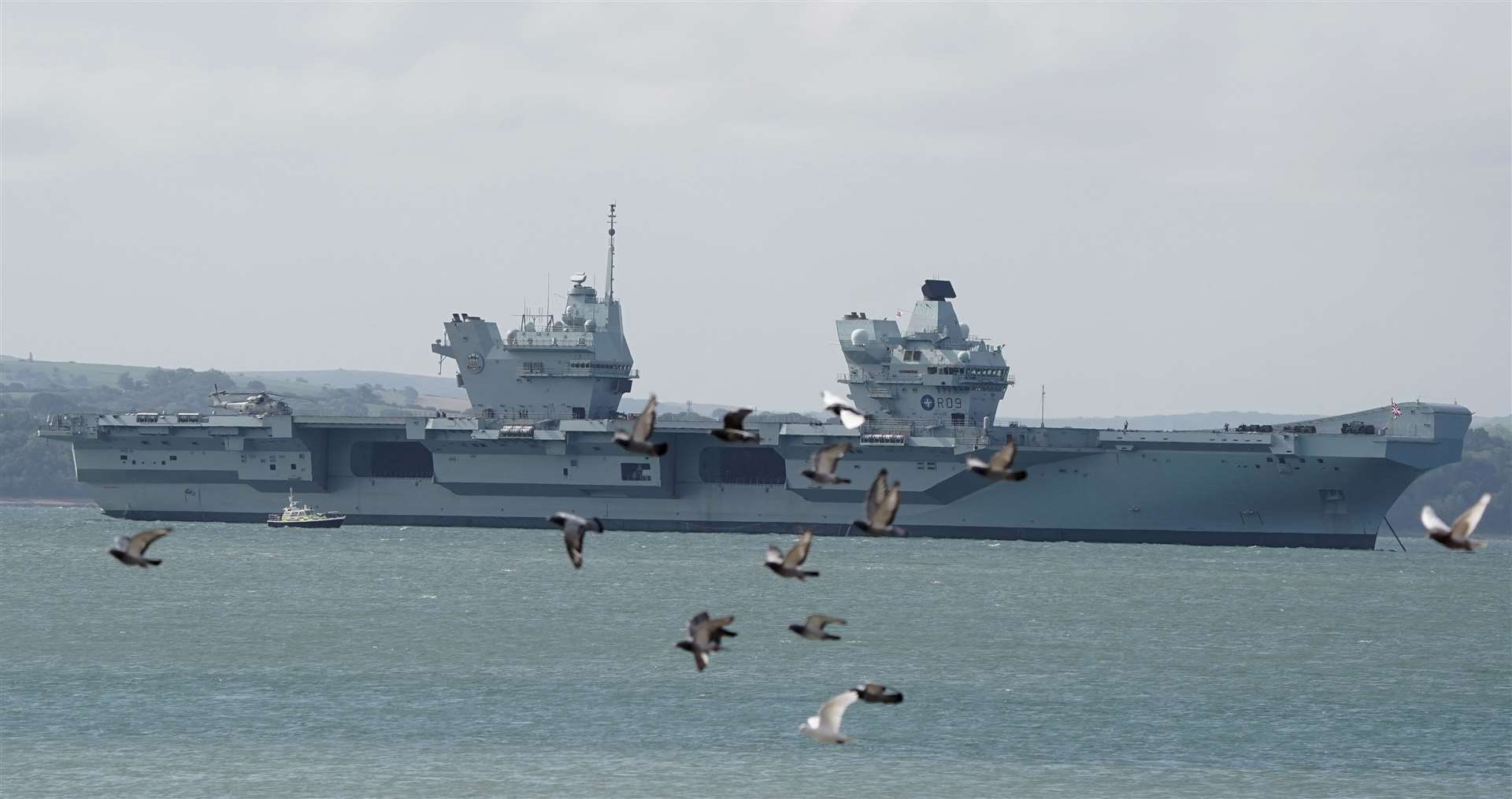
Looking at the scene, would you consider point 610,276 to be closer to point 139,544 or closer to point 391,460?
point 391,460

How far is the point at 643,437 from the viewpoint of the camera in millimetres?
11578

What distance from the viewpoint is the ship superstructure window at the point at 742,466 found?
74250mm

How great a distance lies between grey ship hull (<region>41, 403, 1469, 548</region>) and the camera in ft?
222

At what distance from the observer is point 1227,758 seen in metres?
33.5

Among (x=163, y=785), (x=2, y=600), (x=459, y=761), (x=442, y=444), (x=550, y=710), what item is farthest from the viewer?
(x=442, y=444)

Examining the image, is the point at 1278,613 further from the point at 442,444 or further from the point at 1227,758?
the point at 442,444

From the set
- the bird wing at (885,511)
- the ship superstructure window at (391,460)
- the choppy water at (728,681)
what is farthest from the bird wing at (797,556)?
the ship superstructure window at (391,460)

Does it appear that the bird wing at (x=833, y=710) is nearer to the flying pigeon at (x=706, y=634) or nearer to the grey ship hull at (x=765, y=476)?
the flying pigeon at (x=706, y=634)

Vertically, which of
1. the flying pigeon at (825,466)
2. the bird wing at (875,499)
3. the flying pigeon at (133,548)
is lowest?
the flying pigeon at (133,548)

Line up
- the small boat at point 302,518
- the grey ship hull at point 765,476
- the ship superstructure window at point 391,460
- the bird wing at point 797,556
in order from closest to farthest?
the bird wing at point 797,556
the grey ship hull at point 765,476
the small boat at point 302,518
the ship superstructure window at point 391,460

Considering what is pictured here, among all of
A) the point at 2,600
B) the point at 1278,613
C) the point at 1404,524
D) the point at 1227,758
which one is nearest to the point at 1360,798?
the point at 1227,758

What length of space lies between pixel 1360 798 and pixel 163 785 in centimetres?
1550

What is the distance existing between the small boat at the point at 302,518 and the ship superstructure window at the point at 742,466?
12.5m

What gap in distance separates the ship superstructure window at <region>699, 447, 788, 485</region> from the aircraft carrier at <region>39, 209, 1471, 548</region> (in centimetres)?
9
